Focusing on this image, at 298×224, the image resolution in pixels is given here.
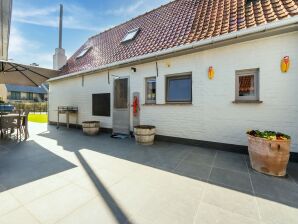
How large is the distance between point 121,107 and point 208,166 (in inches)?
178

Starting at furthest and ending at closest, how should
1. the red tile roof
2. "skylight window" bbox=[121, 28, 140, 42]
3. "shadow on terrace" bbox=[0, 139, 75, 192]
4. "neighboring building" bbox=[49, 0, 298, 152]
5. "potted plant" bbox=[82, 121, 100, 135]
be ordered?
"skylight window" bbox=[121, 28, 140, 42]
"potted plant" bbox=[82, 121, 100, 135]
the red tile roof
"neighboring building" bbox=[49, 0, 298, 152]
"shadow on terrace" bbox=[0, 139, 75, 192]

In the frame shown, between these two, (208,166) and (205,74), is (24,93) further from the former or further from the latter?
(208,166)

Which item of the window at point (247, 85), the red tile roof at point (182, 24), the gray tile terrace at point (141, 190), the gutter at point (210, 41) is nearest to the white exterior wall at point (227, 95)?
the window at point (247, 85)

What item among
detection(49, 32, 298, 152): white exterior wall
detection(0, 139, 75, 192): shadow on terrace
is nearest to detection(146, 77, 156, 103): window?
detection(49, 32, 298, 152): white exterior wall

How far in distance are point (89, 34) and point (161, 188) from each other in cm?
1219

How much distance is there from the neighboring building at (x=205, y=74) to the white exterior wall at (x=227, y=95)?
0.06 ft

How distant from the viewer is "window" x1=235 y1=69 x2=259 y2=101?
4.23m

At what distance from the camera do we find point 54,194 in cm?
232

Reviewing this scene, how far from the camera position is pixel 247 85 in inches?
172

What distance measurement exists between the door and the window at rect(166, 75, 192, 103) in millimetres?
1930

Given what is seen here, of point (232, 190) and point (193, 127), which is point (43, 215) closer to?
point (232, 190)

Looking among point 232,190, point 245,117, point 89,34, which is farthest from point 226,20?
point 89,34

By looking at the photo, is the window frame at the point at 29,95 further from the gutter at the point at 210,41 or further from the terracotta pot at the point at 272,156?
the terracotta pot at the point at 272,156

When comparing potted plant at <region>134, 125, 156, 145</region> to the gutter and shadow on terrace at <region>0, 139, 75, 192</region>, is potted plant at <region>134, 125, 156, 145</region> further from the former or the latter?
the gutter
